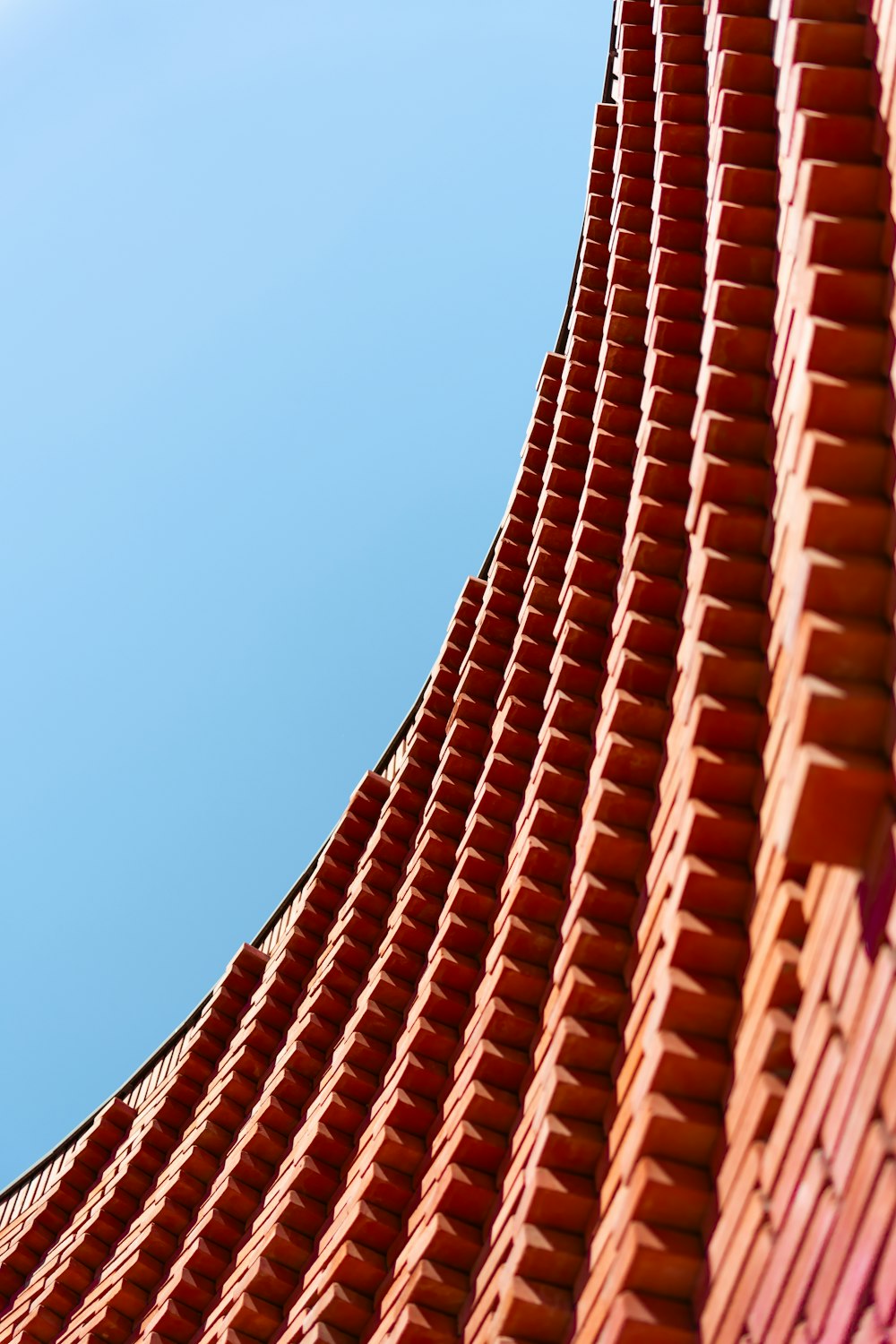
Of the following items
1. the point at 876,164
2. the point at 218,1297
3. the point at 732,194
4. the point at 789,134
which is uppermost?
the point at 732,194

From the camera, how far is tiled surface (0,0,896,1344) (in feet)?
7.46

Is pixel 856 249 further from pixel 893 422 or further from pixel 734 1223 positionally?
pixel 734 1223

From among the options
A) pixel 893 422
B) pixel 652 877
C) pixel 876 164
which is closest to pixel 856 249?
pixel 876 164

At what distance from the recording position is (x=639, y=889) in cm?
342

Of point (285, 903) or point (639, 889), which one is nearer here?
point (639, 889)

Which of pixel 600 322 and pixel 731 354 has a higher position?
pixel 600 322

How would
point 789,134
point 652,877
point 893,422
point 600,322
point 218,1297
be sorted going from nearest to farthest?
point 893,422, point 789,134, point 652,877, point 218,1297, point 600,322

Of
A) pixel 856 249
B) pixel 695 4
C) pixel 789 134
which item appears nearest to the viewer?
pixel 856 249

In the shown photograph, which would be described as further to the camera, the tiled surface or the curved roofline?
the curved roofline

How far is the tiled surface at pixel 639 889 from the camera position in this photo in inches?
89.5

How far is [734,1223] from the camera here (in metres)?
2.44

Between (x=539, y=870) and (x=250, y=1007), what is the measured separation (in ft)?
7.75

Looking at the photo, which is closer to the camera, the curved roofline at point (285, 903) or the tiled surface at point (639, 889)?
the tiled surface at point (639, 889)

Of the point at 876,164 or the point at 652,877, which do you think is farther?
the point at 652,877
